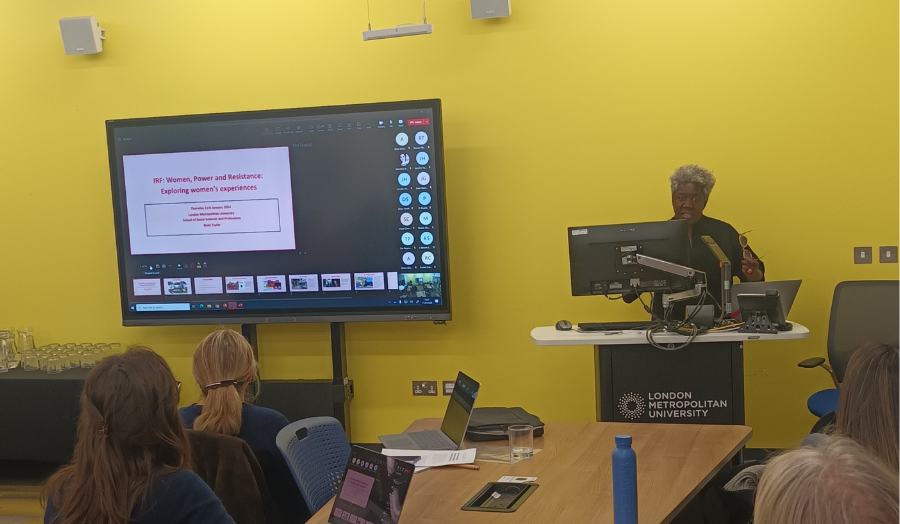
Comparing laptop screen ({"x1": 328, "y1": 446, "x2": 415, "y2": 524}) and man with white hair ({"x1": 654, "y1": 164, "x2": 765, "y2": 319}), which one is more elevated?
man with white hair ({"x1": 654, "y1": 164, "x2": 765, "y2": 319})

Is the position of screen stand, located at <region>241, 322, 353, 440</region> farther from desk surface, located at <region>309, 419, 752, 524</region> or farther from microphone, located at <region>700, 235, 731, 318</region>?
microphone, located at <region>700, 235, 731, 318</region>

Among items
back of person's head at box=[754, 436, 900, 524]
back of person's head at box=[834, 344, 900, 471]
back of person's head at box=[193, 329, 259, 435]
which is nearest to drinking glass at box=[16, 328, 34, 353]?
back of person's head at box=[193, 329, 259, 435]

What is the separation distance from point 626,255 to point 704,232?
0.85m

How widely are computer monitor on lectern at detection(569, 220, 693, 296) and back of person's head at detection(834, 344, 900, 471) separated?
1.87 meters

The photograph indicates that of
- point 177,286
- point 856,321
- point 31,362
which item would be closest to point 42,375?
point 31,362

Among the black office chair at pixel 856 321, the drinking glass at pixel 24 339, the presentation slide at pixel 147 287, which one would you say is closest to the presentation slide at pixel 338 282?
the presentation slide at pixel 147 287

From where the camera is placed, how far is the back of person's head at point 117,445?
1.85 m

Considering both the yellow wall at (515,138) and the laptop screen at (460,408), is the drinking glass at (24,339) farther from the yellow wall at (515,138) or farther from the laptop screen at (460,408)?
the laptop screen at (460,408)

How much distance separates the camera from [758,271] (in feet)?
13.9

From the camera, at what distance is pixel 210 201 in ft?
16.1

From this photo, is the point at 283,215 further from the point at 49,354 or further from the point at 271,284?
the point at 49,354

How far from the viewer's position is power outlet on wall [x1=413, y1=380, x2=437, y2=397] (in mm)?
5074

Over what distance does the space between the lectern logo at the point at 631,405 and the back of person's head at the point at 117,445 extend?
2.38 metres

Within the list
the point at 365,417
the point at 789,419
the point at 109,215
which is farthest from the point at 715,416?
the point at 109,215
